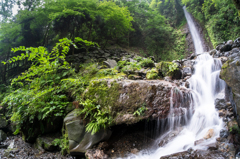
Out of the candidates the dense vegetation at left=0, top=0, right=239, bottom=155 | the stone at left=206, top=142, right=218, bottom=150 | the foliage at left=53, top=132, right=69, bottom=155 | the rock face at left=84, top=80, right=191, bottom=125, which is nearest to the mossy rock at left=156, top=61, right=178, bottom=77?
the dense vegetation at left=0, top=0, right=239, bottom=155

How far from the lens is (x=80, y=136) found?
12.9ft

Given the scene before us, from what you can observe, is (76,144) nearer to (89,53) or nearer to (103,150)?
(103,150)

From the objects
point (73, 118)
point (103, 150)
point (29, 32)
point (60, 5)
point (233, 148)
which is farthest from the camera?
point (29, 32)

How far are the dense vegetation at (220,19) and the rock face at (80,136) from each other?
1437 centimetres

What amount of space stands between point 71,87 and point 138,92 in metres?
2.83

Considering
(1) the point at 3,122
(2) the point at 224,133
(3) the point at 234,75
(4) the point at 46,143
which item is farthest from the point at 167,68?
(1) the point at 3,122

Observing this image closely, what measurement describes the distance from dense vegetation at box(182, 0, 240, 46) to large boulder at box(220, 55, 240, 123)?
1165 cm

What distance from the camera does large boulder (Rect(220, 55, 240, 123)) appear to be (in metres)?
2.98

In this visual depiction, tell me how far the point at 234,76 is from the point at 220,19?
1344 cm

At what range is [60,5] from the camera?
963 cm

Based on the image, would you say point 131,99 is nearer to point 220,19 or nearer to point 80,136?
point 80,136

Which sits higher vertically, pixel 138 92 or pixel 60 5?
pixel 60 5

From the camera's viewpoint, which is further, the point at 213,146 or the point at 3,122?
the point at 3,122

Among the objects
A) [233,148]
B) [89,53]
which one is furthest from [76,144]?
[89,53]
